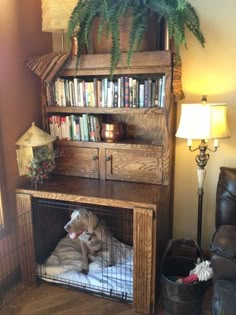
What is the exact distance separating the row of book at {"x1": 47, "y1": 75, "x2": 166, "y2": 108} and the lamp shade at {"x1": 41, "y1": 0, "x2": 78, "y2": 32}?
38 centimetres

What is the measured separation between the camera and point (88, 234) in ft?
7.36

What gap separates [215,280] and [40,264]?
1.33 meters

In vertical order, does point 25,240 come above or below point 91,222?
below

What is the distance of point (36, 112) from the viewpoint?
91.9 inches

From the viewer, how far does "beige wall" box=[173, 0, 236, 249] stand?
2102mm

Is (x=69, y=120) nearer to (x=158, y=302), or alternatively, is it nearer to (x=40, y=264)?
(x=40, y=264)

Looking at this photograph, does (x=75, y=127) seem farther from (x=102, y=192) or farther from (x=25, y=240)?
(x=25, y=240)

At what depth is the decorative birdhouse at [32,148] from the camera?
211 centimetres

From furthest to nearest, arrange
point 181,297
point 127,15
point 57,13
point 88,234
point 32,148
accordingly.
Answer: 1. point 88,234
2. point 32,148
3. point 57,13
4. point 127,15
5. point 181,297

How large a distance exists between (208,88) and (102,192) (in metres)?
1.12

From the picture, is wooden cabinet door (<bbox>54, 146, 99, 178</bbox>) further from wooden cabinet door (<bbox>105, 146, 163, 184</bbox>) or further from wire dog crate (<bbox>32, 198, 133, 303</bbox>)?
wire dog crate (<bbox>32, 198, 133, 303</bbox>)

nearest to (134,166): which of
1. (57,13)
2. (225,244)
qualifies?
(225,244)

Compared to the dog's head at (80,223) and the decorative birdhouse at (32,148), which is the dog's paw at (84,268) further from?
the decorative birdhouse at (32,148)

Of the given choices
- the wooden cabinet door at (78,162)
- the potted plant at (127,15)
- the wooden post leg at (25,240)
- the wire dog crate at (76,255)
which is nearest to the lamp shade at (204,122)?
the potted plant at (127,15)
